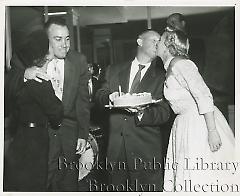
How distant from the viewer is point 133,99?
132 cm

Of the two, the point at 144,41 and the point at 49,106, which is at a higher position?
the point at 144,41

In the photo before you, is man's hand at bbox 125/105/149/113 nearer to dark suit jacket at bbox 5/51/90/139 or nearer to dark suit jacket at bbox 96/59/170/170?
dark suit jacket at bbox 96/59/170/170

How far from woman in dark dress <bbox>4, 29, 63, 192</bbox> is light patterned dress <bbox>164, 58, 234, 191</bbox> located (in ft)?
1.39

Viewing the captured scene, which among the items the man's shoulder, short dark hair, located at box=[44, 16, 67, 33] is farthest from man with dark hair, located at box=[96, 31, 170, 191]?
short dark hair, located at box=[44, 16, 67, 33]

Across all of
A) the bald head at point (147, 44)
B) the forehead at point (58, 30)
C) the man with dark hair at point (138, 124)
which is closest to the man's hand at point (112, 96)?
the man with dark hair at point (138, 124)

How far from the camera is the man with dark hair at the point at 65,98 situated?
134 centimetres

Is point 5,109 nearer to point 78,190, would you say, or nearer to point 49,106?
point 49,106

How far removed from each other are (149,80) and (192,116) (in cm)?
20

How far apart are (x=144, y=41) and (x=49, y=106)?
1.37 feet

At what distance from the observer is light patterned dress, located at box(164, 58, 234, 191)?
4.32ft

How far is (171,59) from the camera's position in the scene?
53.4 inches

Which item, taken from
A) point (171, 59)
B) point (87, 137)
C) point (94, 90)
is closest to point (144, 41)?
point (171, 59)

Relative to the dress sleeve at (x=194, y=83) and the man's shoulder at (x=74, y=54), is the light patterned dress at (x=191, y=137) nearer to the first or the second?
the dress sleeve at (x=194, y=83)
